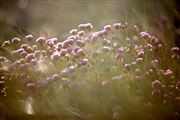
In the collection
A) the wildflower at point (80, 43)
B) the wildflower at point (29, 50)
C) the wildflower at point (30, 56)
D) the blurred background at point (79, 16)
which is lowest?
the wildflower at point (30, 56)

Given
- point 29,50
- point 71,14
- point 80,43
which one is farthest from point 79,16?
point 80,43

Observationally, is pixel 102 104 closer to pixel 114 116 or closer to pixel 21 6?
pixel 114 116

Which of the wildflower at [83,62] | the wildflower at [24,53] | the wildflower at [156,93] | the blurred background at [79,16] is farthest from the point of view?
the blurred background at [79,16]

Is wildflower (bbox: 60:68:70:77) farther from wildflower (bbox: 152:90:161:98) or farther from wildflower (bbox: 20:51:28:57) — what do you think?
wildflower (bbox: 152:90:161:98)

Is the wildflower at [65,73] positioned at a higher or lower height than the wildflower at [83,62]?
lower

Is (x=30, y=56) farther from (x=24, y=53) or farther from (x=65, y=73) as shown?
(x=65, y=73)

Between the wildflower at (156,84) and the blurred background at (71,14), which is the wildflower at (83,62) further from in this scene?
the blurred background at (71,14)

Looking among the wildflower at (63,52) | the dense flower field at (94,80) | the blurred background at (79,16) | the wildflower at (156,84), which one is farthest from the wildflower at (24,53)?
the wildflower at (156,84)
